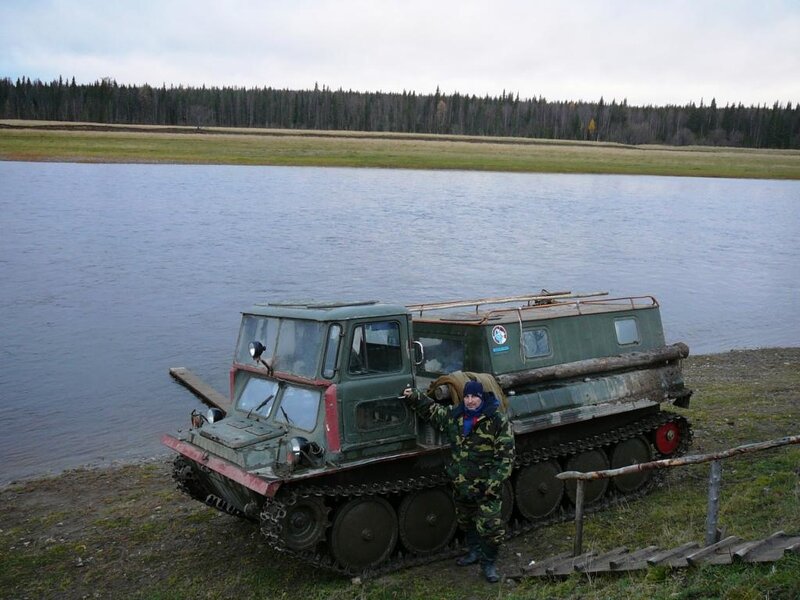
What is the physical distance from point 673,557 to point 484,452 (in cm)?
199

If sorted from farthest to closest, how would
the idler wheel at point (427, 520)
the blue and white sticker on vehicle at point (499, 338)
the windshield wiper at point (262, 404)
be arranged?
the blue and white sticker on vehicle at point (499, 338)
the windshield wiper at point (262, 404)
the idler wheel at point (427, 520)

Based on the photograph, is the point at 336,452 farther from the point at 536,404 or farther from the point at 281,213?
the point at 281,213

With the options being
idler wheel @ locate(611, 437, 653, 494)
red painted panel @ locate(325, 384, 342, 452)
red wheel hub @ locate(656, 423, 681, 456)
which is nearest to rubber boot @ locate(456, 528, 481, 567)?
red painted panel @ locate(325, 384, 342, 452)

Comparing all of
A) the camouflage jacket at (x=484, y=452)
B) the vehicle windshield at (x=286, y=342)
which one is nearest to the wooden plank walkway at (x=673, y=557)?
the camouflage jacket at (x=484, y=452)

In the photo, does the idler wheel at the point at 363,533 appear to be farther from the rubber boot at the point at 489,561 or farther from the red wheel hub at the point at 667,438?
the red wheel hub at the point at 667,438

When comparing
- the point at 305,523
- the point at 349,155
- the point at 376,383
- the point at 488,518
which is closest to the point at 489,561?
the point at 488,518

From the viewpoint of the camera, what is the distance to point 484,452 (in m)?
8.22

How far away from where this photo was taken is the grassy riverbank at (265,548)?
273 inches

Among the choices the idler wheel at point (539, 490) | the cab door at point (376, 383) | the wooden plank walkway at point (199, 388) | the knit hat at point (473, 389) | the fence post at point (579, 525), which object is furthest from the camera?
the wooden plank walkway at point (199, 388)

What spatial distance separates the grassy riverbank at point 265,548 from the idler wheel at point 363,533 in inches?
9.8

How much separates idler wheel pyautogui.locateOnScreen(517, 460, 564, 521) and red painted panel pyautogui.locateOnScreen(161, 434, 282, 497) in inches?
133

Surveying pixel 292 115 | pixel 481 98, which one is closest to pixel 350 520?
pixel 292 115

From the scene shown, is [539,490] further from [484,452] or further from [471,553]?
[484,452]

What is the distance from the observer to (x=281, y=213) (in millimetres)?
44156
